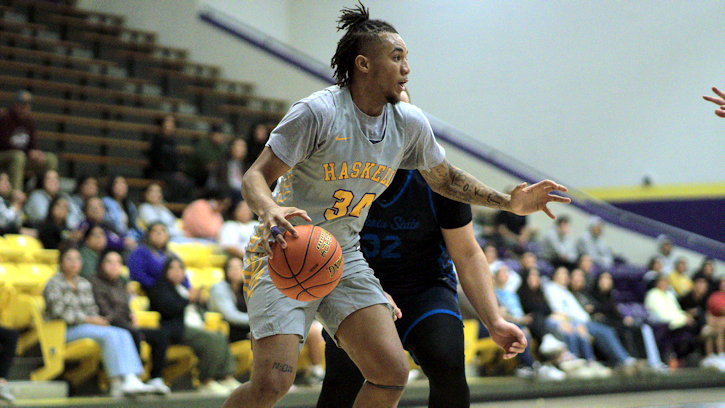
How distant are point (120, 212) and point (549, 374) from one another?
4913mm

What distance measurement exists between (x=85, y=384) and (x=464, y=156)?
8822mm

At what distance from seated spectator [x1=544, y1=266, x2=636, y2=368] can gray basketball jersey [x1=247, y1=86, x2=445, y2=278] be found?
250 inches

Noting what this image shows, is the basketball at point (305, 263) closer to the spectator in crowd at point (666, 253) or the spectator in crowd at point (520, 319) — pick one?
the spectator in crowd at point (520, 319)

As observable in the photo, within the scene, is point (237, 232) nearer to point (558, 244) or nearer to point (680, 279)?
point (558, 244)

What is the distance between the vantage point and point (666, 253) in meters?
12.1

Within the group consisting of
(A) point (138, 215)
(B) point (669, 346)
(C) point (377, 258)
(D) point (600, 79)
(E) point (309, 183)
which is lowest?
(B) point (669, 346)

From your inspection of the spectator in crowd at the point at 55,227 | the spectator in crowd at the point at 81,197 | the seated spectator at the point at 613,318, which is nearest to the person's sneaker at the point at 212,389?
the spectator in crowd at the point at 55,227

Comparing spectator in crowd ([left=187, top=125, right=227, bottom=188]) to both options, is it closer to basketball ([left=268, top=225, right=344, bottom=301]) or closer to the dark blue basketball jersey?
the dark blue basketball jersey

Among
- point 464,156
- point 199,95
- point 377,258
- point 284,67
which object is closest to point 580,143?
point 464,156

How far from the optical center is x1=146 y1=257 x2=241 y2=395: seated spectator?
20.6 feet

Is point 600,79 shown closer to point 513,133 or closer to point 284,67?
point 513,133

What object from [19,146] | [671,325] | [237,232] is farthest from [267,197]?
[671,325]

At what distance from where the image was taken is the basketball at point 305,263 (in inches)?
98.0

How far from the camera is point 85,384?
598 centimetres
